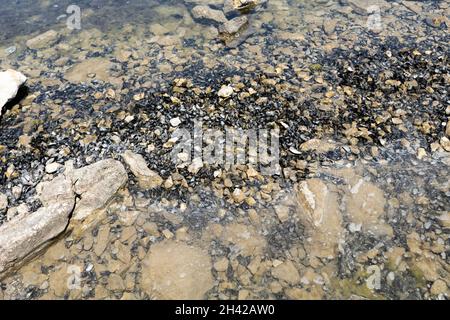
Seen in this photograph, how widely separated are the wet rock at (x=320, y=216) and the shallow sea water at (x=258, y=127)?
2 centimetres

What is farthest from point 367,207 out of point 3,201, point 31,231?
point 3,201

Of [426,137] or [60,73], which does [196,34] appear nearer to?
[60,73]

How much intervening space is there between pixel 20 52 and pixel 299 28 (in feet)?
27.0

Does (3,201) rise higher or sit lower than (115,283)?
higher

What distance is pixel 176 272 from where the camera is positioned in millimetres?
5457

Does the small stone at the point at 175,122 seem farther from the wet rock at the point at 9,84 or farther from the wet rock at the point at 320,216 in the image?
the wet rock at the point at 9,84

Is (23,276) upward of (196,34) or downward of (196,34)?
downward

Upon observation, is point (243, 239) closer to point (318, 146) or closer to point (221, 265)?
point (221, 265)

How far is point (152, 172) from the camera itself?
21.8ft

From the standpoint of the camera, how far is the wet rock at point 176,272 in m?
5.27

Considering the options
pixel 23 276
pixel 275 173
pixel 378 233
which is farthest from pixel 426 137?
pixel 23 276

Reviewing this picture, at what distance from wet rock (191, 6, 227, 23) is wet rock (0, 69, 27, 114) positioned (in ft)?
17.4

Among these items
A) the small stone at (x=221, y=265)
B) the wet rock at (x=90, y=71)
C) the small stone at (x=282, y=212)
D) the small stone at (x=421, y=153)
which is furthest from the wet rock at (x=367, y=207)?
the wet rock at (x=90, y=71)

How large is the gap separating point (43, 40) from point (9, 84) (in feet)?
9.17
